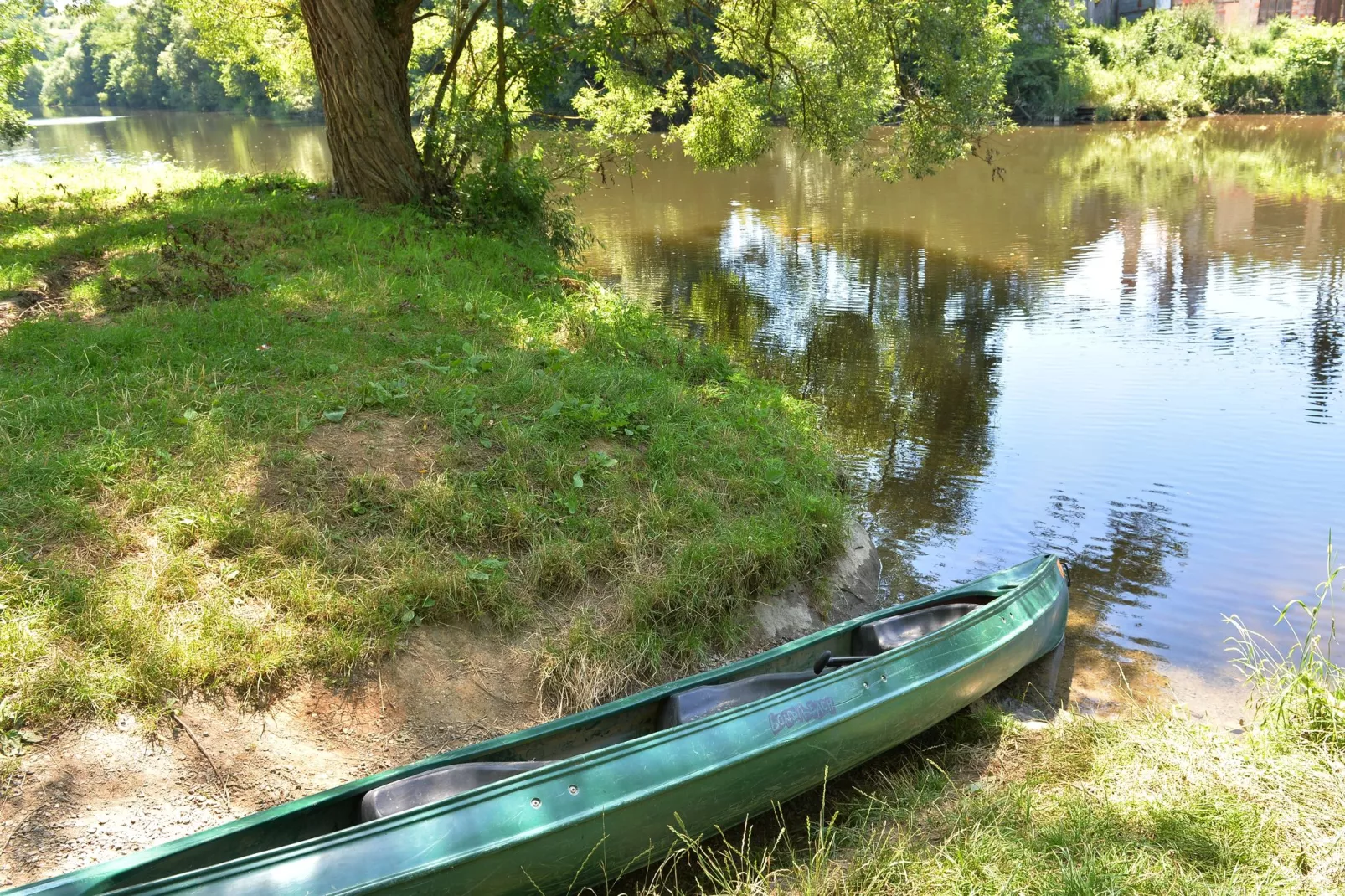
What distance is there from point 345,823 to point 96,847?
1.03 metres

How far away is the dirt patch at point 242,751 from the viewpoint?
3.83 metres

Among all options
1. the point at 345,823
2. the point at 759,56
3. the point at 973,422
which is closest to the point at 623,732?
the point at 345,823

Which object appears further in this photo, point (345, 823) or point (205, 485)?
point (205, 485)

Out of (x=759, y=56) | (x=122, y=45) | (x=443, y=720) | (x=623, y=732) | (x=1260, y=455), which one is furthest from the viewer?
(x=122, y=45)

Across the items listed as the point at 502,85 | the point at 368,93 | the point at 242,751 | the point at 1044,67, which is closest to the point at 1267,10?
the point at 1044,67

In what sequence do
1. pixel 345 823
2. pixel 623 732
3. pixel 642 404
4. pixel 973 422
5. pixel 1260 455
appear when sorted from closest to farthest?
pixel 345 823
pixel 623 732
pixel 642 404
pixel 1260 455
pixel 973 422

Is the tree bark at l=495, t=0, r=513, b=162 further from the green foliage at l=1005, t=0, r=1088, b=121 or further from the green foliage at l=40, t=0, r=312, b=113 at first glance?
the green foliage at l=40, t=0, r=312, b=113

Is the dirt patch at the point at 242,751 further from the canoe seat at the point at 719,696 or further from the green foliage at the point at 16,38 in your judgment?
the green foliage at the point at 16,38

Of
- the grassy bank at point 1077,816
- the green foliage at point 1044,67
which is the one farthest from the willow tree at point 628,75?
the green foliage at point 1044,67

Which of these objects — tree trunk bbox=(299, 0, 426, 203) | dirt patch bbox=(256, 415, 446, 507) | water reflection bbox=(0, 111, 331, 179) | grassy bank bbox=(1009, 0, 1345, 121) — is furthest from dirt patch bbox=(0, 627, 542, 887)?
grassy bank bbox=(1009, 0, 1345, 121)

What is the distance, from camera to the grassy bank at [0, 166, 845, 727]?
4.71m

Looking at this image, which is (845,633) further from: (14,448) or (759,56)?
(759,56)

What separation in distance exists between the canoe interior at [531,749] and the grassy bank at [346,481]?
667 mm

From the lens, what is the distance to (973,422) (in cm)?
961
